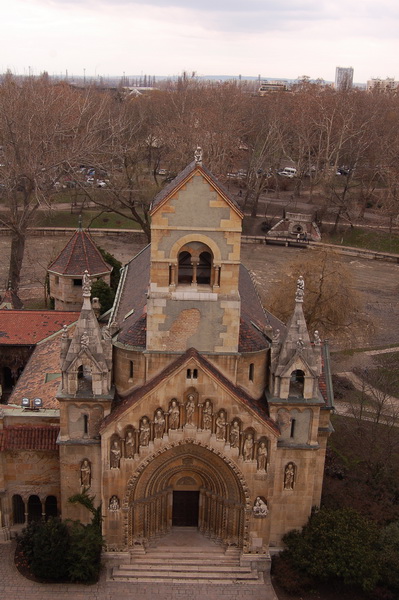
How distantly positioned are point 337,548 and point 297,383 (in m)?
6.68

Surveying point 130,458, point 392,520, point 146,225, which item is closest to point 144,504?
point 130,458

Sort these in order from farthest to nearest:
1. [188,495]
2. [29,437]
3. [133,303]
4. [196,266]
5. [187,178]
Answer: [133,303] → [188,495] → [29,437] → [196,266] → [187,178]

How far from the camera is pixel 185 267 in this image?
994 inches

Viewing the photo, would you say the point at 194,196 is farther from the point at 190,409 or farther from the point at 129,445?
the point at 129,445

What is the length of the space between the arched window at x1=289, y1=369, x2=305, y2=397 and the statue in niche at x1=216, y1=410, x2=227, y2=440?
297cm

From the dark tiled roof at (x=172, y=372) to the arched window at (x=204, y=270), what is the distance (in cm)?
283

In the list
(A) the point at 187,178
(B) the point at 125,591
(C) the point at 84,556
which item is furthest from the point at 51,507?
(A) the point at 187,178

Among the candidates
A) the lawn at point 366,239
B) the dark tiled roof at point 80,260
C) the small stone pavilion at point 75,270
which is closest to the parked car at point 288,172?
the lawn at point 366,239

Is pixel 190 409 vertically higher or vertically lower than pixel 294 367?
lower

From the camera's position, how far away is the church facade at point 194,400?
23938 mm

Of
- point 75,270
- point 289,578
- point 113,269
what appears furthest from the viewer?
point 113,269

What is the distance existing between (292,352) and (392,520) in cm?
1016

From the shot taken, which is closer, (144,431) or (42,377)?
(144,431)

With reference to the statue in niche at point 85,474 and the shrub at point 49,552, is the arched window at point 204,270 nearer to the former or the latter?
the statue in niche at point 85,474
